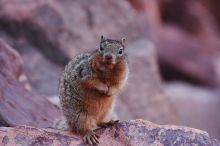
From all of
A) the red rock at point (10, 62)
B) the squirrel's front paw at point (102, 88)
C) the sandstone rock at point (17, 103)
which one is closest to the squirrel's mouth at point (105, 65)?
the squirrel's front paw at point (102, 88)

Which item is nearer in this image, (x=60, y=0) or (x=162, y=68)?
(x=60, y=0)

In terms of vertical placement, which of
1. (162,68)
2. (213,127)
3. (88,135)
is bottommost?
(88,135)

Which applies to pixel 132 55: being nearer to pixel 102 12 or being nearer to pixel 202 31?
pixel 102 12

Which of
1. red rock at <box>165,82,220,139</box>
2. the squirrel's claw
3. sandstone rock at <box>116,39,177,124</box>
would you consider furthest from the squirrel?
red rock at <box>165,82,220,139</box>

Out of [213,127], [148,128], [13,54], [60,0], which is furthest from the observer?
[213,127]

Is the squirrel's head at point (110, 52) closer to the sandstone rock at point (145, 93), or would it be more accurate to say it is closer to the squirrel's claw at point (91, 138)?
the squirrel's claw at point (91, 138)

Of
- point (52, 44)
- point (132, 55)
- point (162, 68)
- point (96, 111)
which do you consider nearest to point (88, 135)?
point (96, 111)
